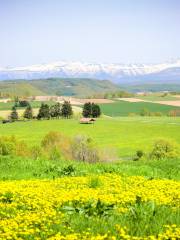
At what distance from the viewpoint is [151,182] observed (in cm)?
1570

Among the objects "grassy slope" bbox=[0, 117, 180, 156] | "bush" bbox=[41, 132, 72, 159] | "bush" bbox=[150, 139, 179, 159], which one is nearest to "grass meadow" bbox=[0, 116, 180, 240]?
"bush" bbox=[150, 139, 179, 159]

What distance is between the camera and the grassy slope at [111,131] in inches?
5285

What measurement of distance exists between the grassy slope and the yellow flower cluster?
334ft

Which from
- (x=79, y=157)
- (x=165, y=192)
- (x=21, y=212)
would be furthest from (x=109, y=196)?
(x=79, y=157)

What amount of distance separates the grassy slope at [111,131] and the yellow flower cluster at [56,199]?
334ft

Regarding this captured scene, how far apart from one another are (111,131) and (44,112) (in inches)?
1839

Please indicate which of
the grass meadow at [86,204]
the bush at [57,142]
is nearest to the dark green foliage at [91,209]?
the grass meadow at [86,204]

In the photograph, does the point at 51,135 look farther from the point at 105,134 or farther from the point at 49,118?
the point at 49,118

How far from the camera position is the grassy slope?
440 feet

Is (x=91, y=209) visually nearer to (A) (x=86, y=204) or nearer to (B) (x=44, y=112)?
(A) (x=86, y=204)

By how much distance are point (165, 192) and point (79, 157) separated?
86062mm

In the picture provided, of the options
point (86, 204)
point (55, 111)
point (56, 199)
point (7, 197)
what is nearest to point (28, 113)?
point (55, 111)

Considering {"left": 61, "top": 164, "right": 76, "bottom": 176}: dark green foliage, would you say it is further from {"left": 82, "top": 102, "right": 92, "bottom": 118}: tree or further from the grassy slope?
{"left": 82, "top": 102, "right": 92, "bottom": 118}: tree

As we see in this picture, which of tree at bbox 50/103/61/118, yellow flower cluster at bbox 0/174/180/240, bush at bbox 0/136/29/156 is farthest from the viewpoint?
A: tree at bbox 50/103/61/118
